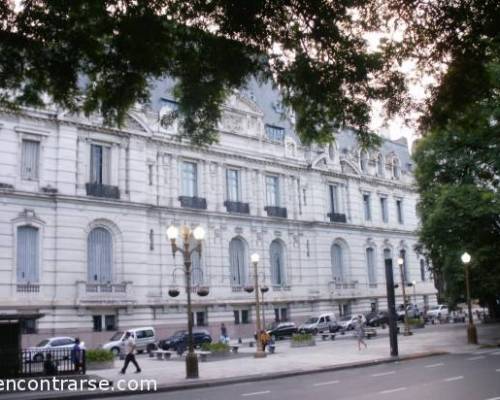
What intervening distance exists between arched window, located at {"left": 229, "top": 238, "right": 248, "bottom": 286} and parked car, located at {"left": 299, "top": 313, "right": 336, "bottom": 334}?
6096 millimetres

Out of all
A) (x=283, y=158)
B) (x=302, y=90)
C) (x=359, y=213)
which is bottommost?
(x=302, y=90)

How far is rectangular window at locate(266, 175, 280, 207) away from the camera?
5119 cm

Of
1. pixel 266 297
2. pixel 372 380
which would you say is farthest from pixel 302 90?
pixel 266 297

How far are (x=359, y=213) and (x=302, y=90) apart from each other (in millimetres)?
48457

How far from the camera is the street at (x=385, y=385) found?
621 inches

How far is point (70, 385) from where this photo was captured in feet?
65.9

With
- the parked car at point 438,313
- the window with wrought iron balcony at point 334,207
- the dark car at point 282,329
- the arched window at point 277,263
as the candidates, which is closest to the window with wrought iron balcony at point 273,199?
the arched window at point 277,263

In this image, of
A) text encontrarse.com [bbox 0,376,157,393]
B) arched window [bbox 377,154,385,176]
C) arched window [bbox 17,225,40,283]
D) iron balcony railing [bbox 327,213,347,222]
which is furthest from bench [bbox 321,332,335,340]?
text encontrarse.com [bbox 0,376,157,393]

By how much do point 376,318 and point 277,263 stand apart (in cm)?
1075

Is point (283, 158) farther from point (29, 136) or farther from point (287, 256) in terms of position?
point (29, 136)

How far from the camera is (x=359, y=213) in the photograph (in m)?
58.7

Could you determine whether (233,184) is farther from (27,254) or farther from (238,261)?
(27,254)

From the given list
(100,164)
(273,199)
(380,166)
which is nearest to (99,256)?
(100,164)

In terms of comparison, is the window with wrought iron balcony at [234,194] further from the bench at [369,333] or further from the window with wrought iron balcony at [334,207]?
the bench at [369,333]
